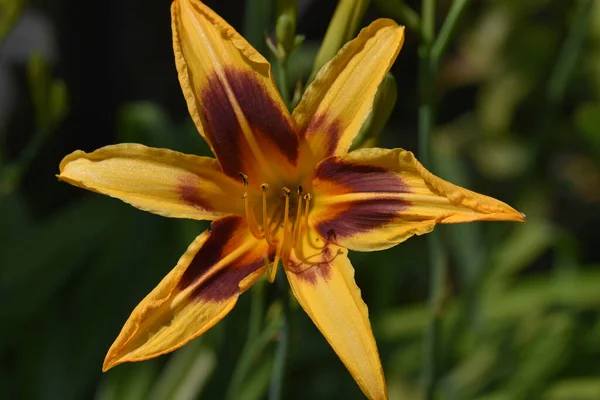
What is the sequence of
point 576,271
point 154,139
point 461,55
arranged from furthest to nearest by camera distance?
1. point 461,55
2. point 576,271
3. point 154,139

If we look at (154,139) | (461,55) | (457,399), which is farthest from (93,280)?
(461,55)

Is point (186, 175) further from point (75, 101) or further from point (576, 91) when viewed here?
point (576, 91)

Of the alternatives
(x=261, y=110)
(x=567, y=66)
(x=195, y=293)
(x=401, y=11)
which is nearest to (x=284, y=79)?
(x=261, y=110)

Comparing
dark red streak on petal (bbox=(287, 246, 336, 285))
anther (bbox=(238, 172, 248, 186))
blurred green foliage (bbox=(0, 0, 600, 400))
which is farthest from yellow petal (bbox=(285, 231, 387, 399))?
blurred green foliage (bbox=(0, 0, 600, 400))

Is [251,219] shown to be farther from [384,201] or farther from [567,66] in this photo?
[567,66]

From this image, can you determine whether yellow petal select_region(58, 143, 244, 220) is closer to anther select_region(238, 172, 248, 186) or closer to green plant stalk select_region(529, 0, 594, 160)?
anther select_region(238, 172, 248, 186)

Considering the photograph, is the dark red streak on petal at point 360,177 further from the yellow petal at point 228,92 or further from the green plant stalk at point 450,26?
the green plant stalk at point 450,26
